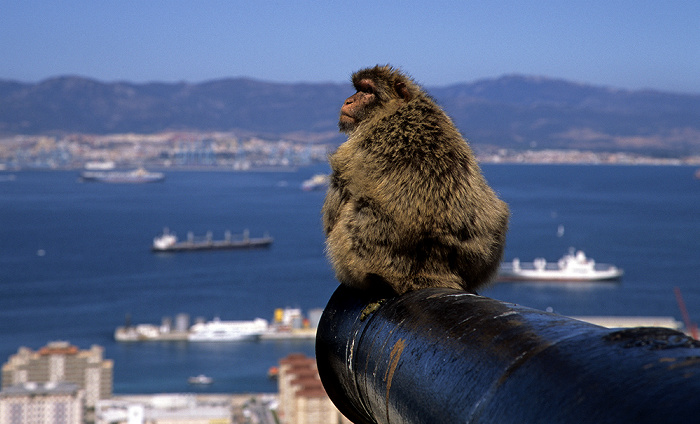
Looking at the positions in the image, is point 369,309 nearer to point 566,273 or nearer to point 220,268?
point 566,273

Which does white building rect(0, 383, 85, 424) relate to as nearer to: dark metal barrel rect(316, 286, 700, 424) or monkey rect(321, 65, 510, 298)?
monkey rect(321, 65, 510, 298)

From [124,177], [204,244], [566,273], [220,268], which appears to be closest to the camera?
[566,273]

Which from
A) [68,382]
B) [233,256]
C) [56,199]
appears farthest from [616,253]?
[56,199]

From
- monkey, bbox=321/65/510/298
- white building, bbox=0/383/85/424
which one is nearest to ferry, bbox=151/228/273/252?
white building, bbox=0/383/85/424

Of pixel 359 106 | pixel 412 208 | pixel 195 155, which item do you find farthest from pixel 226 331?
pixel 195 155

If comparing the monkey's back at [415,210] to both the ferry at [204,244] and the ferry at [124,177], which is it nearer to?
the ferry at [204,244]

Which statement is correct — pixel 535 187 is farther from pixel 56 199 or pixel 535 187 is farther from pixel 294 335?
pixel 294 335
